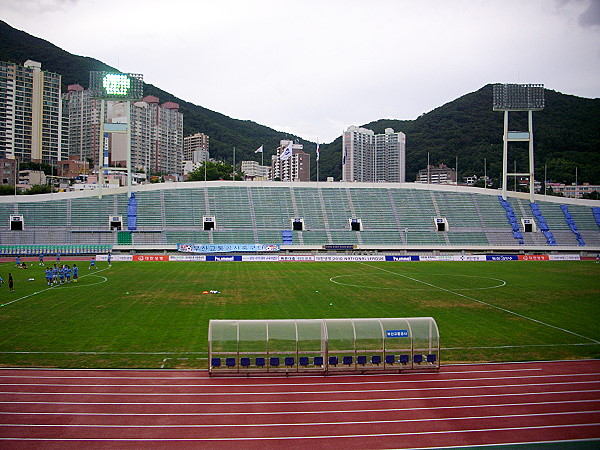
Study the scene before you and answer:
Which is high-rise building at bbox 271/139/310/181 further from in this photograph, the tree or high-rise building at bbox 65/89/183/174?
high-rise building at bbox 65/89/183/174

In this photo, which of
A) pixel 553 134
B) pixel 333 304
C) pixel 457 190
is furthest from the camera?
pixel 553 134

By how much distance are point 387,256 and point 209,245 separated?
20.3 metres

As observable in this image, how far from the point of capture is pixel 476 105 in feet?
588

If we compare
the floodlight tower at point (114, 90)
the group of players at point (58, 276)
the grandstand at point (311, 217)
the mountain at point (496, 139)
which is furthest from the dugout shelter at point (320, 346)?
the mountain at point (496, 139)

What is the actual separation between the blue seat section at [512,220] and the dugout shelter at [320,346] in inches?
2046

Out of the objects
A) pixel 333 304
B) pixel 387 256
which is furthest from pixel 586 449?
pixel 387 256

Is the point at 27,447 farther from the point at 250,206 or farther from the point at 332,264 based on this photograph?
the point at 250,206

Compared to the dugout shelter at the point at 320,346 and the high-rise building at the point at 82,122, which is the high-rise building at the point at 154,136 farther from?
the dugout shelter at the point at 320,346

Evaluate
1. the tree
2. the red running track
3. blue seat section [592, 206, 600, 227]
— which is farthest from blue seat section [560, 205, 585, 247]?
the tree

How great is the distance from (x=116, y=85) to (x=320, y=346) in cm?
5766

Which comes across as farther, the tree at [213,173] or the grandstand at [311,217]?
the tree at [213,173]

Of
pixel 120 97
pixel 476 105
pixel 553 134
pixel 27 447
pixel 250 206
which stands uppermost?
pixel 476 105

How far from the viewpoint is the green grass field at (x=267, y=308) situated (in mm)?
17312

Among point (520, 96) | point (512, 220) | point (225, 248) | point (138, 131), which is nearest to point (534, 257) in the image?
point (512, 220)
